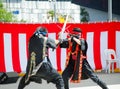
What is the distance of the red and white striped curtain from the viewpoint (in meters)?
15.0

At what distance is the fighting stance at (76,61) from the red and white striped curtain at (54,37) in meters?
4.60

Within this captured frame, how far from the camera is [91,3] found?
284ft

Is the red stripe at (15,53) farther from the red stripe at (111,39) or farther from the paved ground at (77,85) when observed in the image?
the red stripe at (111,39)

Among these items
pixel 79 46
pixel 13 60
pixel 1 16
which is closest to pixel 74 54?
pixel 79 46

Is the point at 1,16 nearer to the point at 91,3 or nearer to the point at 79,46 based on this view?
the point at 91,3

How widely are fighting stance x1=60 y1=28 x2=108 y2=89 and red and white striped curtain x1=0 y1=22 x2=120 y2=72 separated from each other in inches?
181

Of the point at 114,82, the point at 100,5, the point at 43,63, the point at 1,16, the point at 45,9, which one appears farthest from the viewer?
the point at 45,9

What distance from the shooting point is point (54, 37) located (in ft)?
50.7

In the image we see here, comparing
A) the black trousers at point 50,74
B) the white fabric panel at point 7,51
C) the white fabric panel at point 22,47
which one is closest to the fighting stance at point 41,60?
the black trousers at point 50,74

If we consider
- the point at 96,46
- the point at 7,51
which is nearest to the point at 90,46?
the point at 96,46

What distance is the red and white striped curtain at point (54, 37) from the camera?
15.0 meters

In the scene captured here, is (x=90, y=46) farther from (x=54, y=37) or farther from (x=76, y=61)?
(x=76, y=61)

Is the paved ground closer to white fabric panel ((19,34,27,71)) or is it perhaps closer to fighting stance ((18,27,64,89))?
white fabric panel ((19,34,27,71))

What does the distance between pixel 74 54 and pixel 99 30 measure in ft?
17.9
